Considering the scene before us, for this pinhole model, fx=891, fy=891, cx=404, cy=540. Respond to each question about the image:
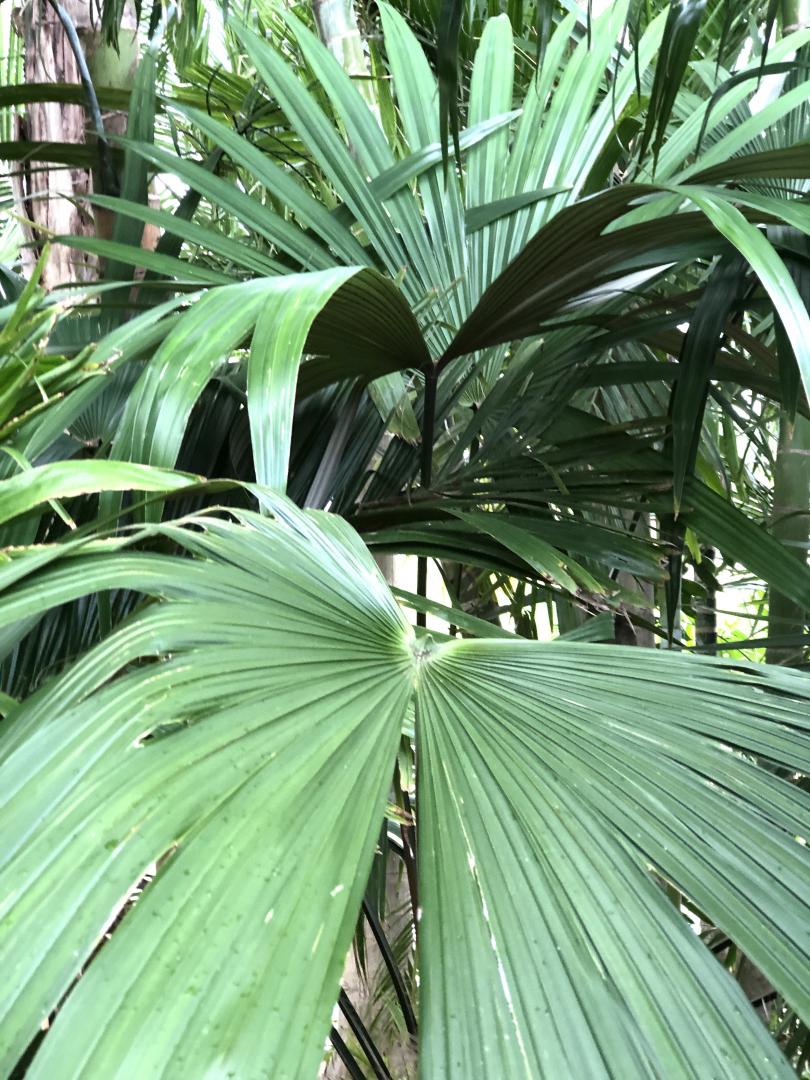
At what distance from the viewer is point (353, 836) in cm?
24

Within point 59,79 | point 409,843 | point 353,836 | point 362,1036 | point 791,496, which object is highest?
point 59,79

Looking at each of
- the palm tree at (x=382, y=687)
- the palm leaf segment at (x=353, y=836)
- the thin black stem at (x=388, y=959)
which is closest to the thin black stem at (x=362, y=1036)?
the thin black stem at (x=388, y=959)

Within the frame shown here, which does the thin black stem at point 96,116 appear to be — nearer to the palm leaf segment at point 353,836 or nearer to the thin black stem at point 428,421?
the thin black stem at point 428,421

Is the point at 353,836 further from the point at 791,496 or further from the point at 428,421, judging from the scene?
the point at 791,496

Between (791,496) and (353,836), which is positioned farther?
(791,496)

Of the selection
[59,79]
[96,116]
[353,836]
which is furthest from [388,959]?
[59,79]

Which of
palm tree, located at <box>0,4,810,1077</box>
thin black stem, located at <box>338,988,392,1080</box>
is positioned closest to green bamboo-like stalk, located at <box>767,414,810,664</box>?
palm tree, located at <box>0,4,810,1077</box>

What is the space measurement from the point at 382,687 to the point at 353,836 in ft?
0.34

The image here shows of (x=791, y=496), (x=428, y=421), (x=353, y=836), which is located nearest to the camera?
(x=353, y=836)

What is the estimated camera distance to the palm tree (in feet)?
0.67

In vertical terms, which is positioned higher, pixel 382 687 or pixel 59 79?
pixel 59 79

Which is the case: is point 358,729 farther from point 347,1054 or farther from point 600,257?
point 347,1054

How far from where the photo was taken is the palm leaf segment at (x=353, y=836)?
0.19 meters

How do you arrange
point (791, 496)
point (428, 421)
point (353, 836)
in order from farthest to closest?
point (791, 496) → point (428, 421) → point (353, 836)
